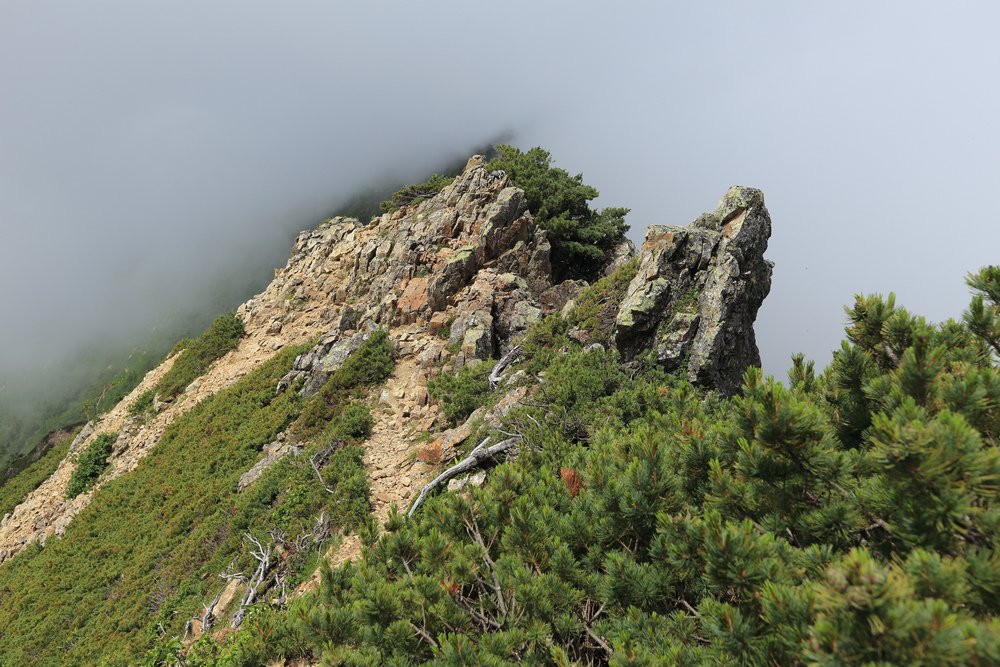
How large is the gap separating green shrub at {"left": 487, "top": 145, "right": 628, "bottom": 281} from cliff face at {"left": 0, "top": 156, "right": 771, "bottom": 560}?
1.05 meters

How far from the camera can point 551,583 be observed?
3771 millimetres

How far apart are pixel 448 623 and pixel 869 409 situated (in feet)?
13.0

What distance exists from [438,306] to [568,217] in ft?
28.7

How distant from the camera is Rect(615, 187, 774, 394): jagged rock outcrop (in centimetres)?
1175

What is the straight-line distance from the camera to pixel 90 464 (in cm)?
2166

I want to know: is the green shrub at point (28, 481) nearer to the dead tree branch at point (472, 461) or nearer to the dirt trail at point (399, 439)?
the dirt trail at point (399, 439)

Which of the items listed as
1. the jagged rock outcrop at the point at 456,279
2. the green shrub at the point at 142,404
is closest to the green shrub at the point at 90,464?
the green shrub at the point at 142,404

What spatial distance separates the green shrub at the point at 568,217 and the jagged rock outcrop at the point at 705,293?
818 cm

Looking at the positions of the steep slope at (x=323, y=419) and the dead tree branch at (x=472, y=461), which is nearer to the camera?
the dead tree branch at (x=472, y=461)

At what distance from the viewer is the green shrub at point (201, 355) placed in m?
24.9

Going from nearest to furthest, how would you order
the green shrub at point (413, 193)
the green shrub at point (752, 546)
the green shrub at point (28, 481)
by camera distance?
the green shrub at point (752, 546) < the green shrub at point (28, 481) < the green shrub at point (413, 193)

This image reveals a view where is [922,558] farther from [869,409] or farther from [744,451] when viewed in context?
[869,409]

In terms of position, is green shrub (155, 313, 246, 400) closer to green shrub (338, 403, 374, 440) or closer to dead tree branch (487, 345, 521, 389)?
green shrub (338, 403, 374, 440)

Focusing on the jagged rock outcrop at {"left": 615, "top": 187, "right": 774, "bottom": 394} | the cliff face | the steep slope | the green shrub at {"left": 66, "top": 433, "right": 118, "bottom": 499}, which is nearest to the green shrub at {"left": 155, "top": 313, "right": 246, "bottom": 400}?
the cliff face
